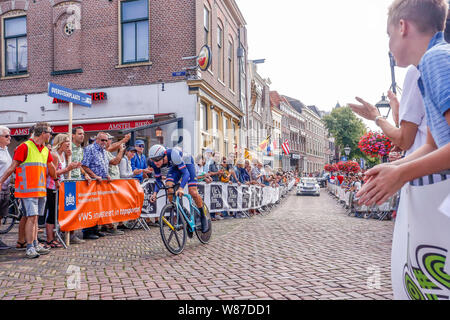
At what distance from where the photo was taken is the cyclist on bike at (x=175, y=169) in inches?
245

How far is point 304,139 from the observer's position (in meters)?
77.1

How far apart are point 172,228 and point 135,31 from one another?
41.4ft

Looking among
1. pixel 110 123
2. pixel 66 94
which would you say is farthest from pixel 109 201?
pixel 110 123

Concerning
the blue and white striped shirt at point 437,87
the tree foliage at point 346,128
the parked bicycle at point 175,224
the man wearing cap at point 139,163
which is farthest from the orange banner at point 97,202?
the tree foliage at point 346,128

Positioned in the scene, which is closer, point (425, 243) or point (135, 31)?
point (425, 243)

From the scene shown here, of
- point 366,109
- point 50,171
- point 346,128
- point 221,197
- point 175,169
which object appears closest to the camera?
point 366,109

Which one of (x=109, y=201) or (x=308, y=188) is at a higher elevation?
(x=109, y=201)

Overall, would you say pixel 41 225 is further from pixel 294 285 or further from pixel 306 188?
pixel 306 188

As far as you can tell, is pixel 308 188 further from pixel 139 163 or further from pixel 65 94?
pixel 65 94

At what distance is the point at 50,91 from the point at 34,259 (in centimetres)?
313

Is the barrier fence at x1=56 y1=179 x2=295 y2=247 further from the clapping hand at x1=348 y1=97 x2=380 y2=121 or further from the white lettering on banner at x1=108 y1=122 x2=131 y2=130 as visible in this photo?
the white lettering on banner at x1=108 y1=122 x2=131 y2=130

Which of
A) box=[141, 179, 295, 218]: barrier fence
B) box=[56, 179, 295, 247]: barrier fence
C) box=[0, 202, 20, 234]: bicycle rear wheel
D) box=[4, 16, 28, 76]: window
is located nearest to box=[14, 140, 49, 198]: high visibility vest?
box=[56, 179, 295, 247]: barrier fence

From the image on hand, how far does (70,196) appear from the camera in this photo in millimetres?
6969
